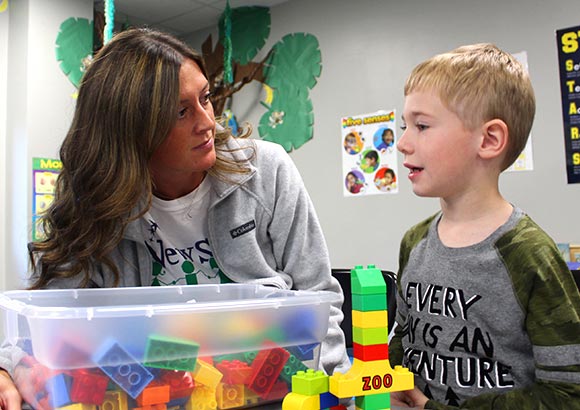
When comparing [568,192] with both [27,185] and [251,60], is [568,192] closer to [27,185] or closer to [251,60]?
[251,60]

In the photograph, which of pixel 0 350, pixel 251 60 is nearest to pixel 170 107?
pixel 0 350

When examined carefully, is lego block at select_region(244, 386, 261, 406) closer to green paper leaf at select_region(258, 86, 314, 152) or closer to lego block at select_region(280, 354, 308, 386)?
lego block at select_region(280, 354, 308, 386)

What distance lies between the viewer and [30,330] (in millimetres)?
538

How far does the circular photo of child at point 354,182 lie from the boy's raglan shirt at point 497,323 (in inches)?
78.3

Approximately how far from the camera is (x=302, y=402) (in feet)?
1.60

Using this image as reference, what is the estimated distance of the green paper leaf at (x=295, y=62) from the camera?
2.96 meters

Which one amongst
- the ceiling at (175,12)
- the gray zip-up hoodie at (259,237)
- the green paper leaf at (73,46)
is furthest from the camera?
the ceiling at (175,12)

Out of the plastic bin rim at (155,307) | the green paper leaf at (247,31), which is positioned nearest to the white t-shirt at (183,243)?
the plastic bin rim at (155,307)

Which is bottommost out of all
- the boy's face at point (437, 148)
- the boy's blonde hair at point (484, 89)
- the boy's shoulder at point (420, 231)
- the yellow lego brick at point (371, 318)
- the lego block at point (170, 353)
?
the lego block at point (170, 353)

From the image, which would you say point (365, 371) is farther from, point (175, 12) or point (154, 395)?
point (175, 12)

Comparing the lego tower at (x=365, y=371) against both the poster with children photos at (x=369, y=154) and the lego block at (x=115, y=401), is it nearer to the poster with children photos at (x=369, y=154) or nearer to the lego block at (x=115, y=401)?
the lego block at (x=115, y=401)

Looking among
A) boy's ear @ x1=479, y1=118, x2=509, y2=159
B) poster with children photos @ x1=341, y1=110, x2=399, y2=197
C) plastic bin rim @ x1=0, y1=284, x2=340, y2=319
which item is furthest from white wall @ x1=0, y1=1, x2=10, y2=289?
boy's ear @ x1=479, y1=118, x2=509, y2=159

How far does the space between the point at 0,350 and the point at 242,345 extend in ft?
1.13

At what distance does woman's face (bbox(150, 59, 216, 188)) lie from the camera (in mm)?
949
